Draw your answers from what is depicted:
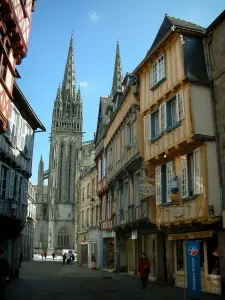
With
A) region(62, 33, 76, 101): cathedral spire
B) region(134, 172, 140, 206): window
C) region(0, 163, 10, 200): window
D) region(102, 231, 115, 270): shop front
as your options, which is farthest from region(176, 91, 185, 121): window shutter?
region(62, 33, 76, 101): cathedral spire

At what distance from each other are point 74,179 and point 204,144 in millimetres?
75746

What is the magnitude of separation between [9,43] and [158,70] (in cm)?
628

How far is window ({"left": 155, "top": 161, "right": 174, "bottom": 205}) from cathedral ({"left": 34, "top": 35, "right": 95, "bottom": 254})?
61.9 meters

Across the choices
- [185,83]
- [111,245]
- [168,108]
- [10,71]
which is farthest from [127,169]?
[111,245]

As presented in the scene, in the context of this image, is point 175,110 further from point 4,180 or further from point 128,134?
point 4,180

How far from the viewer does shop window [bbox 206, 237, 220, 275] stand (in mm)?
11999

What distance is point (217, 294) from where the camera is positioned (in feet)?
37.7

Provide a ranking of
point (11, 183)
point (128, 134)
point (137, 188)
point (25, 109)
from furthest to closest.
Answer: point (25, 109) → point (128, 134) → point (11, 183) → point (137, 188)

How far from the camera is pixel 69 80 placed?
10275 cm

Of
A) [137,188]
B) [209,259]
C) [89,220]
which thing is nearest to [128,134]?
[137,188]

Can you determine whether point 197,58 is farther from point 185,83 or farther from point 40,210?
point 40,210

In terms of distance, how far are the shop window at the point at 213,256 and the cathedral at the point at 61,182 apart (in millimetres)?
63998

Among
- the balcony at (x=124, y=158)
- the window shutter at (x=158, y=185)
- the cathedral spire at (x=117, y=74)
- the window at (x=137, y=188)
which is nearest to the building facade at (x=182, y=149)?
the window shutter at (x=158, y=185)

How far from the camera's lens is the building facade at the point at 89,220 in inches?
1170
